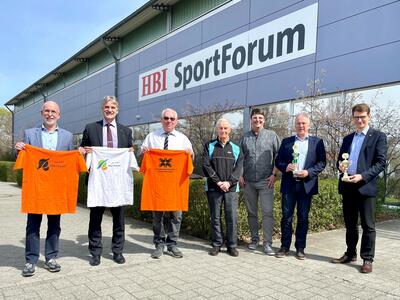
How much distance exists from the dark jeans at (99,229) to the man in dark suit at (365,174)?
3019 mm

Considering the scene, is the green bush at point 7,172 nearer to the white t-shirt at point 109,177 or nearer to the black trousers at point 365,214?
the white t-shirt at point 109,177

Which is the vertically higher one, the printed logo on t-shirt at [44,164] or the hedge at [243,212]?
the printed logo on t-shirt at [44,164]

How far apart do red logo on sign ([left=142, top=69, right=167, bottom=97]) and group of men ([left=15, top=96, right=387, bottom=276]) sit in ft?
46.7

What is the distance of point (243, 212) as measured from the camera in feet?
20.9

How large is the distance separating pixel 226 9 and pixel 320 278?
1294 cm

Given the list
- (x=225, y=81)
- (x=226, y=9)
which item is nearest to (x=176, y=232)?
(x=225, y=81)

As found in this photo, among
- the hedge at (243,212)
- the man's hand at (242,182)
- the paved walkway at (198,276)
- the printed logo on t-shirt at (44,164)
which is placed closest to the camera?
the paved walkway at (198,276)

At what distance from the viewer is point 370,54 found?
9.95m

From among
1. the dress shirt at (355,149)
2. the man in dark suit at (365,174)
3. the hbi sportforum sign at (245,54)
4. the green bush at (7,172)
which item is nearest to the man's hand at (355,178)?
the man in dark suit at (365,174)

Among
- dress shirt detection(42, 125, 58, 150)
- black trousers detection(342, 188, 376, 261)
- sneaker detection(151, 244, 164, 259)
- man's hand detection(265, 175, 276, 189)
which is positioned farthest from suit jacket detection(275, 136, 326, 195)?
dress shirt detection(42, 125, 58, 150)

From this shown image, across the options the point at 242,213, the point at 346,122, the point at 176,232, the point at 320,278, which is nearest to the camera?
the point at 320,278

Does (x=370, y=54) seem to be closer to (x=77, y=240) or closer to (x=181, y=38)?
(x=77, y=240)

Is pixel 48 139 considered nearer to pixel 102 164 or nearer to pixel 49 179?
pixel 49 179

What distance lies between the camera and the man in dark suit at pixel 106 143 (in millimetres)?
5027
